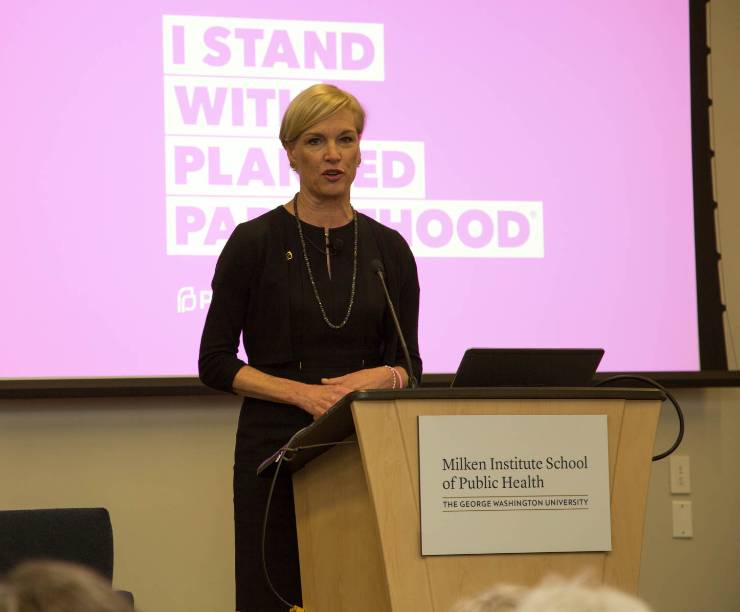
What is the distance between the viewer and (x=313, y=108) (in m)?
2.51

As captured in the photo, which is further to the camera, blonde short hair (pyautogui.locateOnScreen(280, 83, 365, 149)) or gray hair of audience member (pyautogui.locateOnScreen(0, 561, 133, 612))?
blonde short hair (pyautogui.locateOnScreen(280, 83, 365, 149))

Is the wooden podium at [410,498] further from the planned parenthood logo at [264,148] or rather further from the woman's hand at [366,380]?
the planned parenthood logo at [264,148]

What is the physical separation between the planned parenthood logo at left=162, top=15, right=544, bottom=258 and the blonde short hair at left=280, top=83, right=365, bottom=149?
1171mm

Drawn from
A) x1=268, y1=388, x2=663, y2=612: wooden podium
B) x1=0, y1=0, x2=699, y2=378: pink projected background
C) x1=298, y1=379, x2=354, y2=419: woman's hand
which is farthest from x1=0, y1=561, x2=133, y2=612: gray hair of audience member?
x1=0, y1=0, x2=699, y2=378: pink projected background

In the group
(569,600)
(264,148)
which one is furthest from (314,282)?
(569,600)

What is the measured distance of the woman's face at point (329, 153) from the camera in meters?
2.51

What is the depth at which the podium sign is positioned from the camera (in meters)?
1.84

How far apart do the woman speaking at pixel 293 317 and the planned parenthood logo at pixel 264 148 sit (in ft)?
3.63

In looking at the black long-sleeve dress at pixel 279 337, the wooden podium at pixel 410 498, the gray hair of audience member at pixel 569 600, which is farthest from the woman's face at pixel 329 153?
the gray hair of audience member at pixel 569 600

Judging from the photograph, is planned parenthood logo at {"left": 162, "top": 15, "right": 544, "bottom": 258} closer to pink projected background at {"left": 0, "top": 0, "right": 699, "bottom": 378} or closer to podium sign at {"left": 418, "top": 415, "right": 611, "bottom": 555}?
pink projected background at {"left": 0, "top": 0, "right": 699, "bottom": 378}

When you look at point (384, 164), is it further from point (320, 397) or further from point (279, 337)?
point (320, 397)

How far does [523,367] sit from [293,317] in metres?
0.69

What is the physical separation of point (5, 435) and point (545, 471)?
2.25m

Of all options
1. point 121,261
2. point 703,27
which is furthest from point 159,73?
point 703,27
